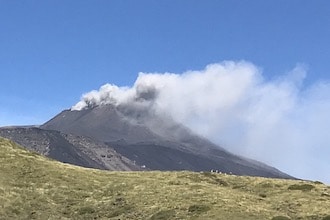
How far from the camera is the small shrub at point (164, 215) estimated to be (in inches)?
2074

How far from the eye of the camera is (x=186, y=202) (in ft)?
191

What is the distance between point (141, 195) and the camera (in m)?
62.9

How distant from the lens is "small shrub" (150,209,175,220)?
173ft

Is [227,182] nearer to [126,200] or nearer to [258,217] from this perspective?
[126,200]

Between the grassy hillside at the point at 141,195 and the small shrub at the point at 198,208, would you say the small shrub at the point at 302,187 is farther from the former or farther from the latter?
the small shrub at the point at 198,208

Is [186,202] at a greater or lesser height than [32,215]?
greater

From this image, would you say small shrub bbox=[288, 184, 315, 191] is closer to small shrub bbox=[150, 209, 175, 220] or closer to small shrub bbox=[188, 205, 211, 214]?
small shrub bbox=[188, 205, 211, 214]

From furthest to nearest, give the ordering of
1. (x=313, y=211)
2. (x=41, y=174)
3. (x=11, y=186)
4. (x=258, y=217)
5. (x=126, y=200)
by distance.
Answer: (x=41, y=174) < (x=11, y=186) < (x=126, y=200) < (x=313, y=211) < (x=258, y=217)

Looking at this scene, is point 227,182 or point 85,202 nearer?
point 85,202

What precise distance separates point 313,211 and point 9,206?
108 ft

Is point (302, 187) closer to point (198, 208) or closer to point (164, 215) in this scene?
point (198, 208)

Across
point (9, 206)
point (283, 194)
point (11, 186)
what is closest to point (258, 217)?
point (283, 194)

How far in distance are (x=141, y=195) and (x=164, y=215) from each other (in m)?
10.1

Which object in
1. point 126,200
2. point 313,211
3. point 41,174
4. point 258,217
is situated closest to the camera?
point 258,217
